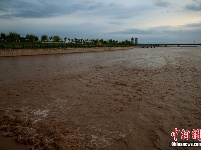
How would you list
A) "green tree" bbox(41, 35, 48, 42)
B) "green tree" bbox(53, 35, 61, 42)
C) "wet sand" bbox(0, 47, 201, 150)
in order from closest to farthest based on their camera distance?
"wet sand" bbox(0, 47, 201, 150) < "green tree" bbox(41, 35, 48, 42) < "green tree" bbox(53, 35, 61, 42)

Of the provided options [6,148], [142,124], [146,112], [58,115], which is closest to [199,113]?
[146,112]

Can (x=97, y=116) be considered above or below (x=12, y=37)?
below

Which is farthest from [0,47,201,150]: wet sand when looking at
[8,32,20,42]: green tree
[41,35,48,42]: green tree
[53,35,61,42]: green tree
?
[53,35,61,42]: green tree

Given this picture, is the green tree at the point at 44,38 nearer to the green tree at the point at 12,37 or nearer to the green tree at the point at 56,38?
the green tree at the point at 56,38

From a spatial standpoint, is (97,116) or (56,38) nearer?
(97,116)

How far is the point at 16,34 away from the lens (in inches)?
1868

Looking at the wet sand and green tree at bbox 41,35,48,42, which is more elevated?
green tree at bbox 41,35,48,42

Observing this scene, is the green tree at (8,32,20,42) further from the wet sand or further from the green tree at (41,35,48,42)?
the wet sand

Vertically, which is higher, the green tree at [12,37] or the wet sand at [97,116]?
the green tree at [12,37]

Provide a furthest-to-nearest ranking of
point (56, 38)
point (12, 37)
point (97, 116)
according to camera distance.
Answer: point (56, 38) → point (12, 37) → point (97, 116)

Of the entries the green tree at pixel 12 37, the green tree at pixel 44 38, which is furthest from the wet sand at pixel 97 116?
the green tree at pixel 44 38

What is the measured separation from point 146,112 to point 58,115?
2904mm

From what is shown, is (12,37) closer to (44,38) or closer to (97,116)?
(44,38)

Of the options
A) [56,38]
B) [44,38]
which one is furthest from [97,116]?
[56,38]
